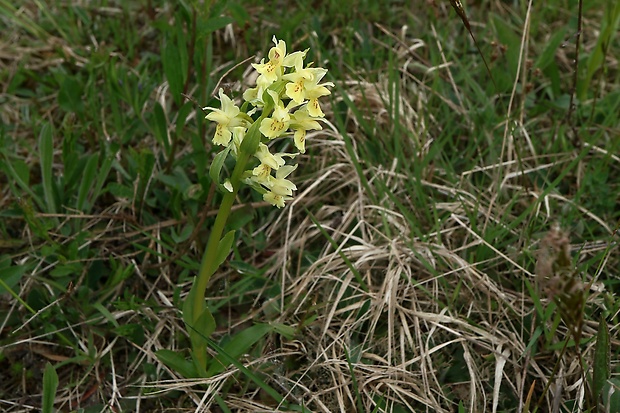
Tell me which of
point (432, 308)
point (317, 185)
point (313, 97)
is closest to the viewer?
A: point (313, 97)

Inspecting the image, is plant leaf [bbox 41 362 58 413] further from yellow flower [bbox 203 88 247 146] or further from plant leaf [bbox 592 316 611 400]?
plant leaf [bbox 592 316 611 400]

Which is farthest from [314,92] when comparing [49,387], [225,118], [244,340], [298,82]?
[49,387]

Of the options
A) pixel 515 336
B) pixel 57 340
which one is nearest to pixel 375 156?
pixel 515 336

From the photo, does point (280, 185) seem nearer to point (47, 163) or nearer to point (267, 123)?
point (267, 123)

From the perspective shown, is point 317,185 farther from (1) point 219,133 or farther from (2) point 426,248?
(1) point 219,133

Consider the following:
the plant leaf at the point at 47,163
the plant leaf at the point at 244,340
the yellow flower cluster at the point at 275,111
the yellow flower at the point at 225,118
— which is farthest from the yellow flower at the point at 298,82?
the plant leaf at the point at 47,163

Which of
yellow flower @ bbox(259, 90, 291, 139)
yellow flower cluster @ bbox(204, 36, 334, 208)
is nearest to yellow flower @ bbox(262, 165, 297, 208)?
yellow flower cluster @ bbox(204, 36, 334, 208)

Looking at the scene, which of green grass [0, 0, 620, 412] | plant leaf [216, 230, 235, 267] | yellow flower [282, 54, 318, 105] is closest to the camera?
yellow flower [282, 54, 318, 105]
